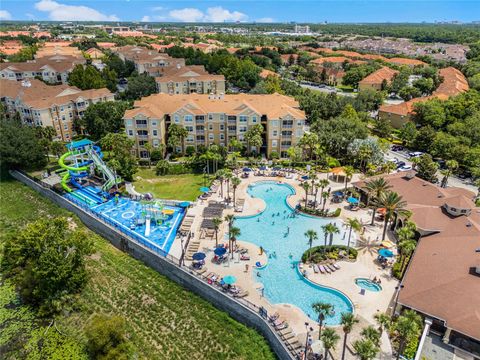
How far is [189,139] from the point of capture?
71688 millimetres

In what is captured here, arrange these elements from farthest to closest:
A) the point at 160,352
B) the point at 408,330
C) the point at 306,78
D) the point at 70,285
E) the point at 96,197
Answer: the point at 306,78 < the point at 96,197 < the point at 70,285 < the point at 160,352 < the point at 408,330

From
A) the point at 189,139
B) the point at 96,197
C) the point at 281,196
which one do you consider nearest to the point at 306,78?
the point at 189,139

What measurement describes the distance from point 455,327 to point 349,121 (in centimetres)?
5069

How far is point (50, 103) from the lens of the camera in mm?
74500

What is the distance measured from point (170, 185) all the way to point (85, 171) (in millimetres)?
15143

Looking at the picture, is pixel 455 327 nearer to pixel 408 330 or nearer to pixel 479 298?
pixel 479 298

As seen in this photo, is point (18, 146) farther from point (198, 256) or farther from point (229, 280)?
point (229, 280)

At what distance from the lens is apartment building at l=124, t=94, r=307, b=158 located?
67875 millimetres

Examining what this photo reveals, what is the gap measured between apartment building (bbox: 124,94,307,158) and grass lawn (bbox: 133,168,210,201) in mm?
8680

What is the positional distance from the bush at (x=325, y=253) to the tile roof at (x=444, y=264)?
6827 mm

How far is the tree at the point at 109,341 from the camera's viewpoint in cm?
2989

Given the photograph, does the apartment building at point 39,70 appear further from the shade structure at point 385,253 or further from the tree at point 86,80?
the shade structure at point 385,253

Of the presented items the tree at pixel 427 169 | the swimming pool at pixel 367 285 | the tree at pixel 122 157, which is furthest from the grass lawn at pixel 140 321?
the tree at pixel 427 169

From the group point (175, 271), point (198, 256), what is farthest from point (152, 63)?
point (175, 271)
